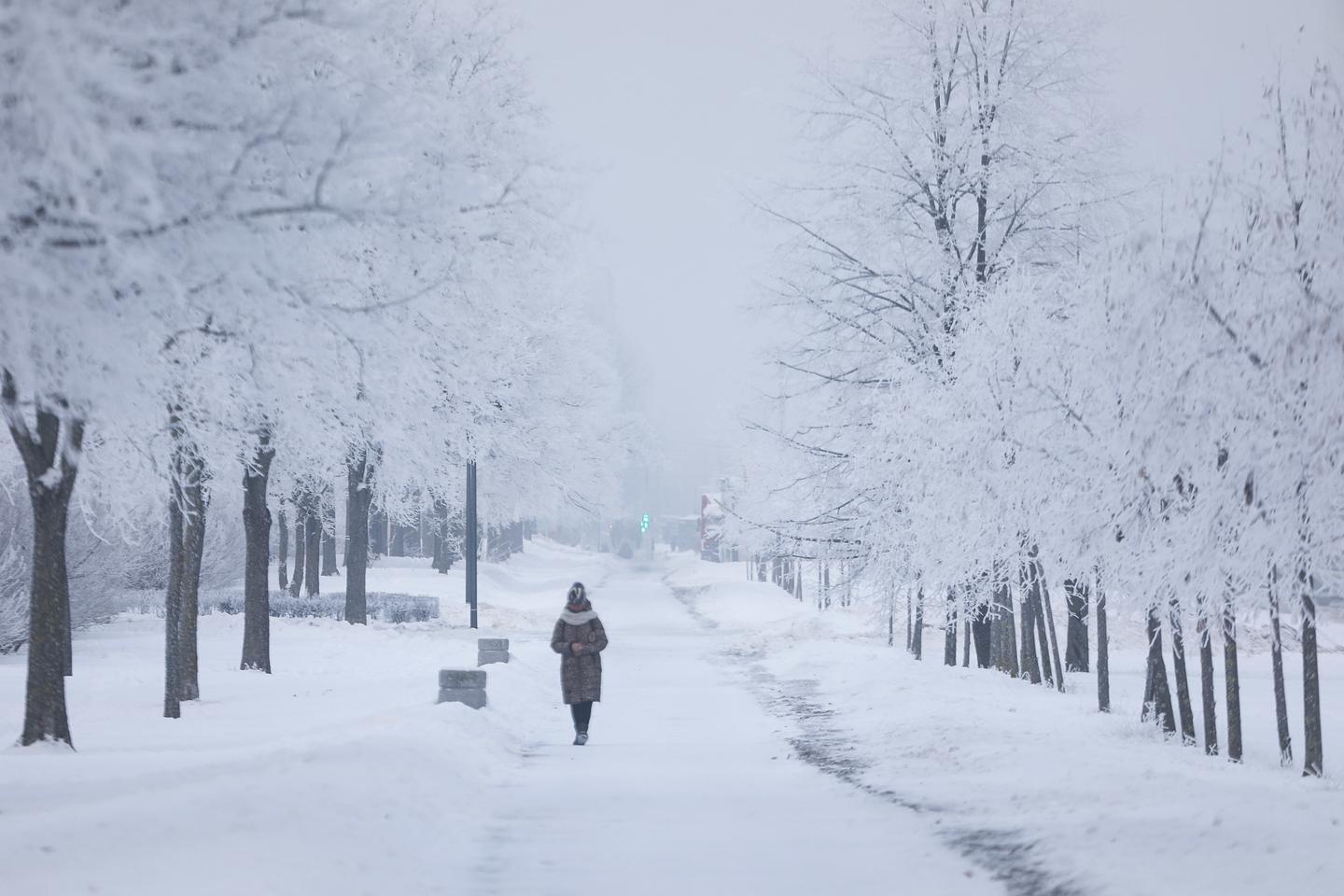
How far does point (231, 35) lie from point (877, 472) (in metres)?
13.7

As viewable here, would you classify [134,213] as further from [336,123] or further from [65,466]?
[65,466]

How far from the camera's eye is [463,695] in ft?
44.1

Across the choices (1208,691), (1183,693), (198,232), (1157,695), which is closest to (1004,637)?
(1157,695)

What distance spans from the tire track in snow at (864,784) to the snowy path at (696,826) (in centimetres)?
14

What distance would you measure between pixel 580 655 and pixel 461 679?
1259 mm

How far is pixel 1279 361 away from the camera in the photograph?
828 centimetres

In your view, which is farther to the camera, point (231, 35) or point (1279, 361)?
point (1279, 361)

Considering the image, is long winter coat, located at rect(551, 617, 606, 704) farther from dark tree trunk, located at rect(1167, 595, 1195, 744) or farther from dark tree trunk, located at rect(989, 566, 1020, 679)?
dark tree trunk, located at rect(989, 566, 1020, 679)

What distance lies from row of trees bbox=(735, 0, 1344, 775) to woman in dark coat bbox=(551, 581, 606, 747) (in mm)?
4781

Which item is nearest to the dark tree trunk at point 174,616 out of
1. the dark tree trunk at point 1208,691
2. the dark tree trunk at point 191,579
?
the dark tree trunk at point 191,579

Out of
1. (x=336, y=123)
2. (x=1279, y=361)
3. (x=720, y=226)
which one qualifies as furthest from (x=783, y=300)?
(x=336, y=123)

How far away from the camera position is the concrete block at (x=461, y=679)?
13.2 metres

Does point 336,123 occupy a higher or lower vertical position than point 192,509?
higher

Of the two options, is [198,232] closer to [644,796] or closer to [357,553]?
[644,796]
